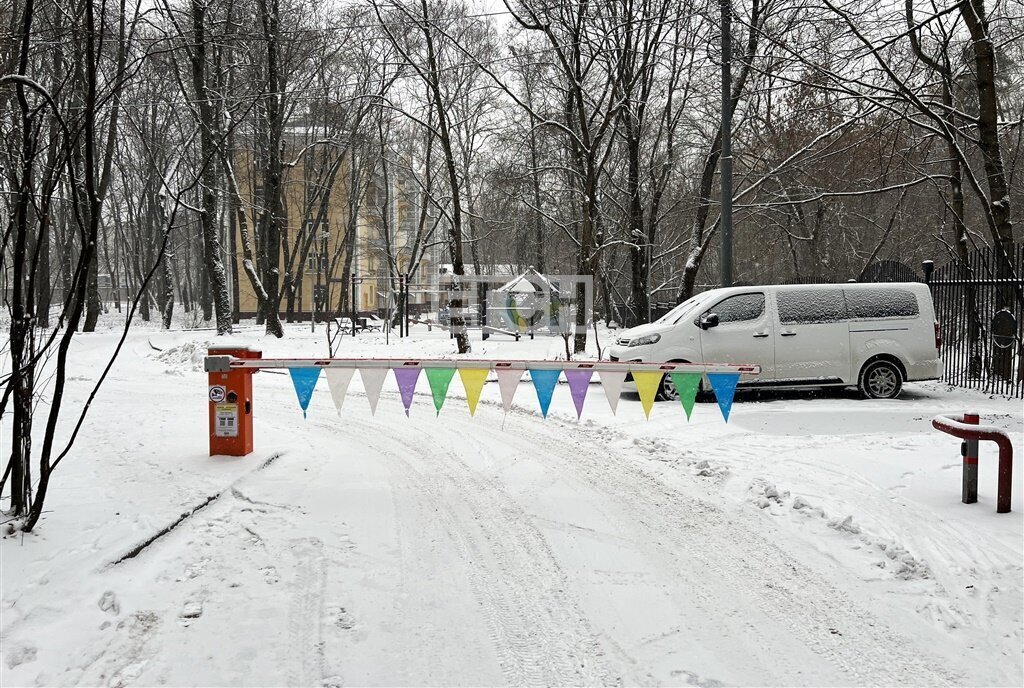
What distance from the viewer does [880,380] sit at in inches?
509

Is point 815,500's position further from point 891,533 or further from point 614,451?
point 614,451

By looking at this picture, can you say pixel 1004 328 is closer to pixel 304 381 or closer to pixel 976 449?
→ pixel 976 449

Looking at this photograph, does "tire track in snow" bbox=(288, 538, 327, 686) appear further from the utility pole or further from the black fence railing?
the utility pole

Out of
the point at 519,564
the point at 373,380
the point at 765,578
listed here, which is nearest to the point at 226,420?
the point at 373,380

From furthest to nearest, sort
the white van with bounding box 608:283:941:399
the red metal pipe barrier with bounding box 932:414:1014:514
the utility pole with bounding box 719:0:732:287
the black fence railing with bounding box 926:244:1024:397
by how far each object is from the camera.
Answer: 1. the utility pole with bounding box 719:0:732:287
2. the white van with bounding box 608:283:941:399
3. the black fence railing with bounding box 926:244:1024:397
4. the red metal pipe barrier with bounding box 932:414:1014:514

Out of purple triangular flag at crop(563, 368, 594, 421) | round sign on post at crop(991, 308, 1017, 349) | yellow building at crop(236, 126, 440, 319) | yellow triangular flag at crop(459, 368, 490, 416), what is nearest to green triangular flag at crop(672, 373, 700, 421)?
purple triangular flag at crop(563, 368, 594, 421)

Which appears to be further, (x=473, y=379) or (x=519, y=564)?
(x=473, y=379)

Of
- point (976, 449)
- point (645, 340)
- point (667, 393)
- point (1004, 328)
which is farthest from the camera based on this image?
point (645, 340)

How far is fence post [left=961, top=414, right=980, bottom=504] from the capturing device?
6426 mm

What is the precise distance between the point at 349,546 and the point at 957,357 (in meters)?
13.3

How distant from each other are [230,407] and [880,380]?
31.8 feet

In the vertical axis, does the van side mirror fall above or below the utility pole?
below

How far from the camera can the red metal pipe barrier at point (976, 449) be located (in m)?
6.14

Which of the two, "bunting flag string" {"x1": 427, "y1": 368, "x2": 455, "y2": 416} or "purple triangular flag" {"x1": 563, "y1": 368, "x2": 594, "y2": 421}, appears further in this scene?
"bunting flag string" {"x1": 427, "y1": 368, "x2": 455, "y2": 416}
